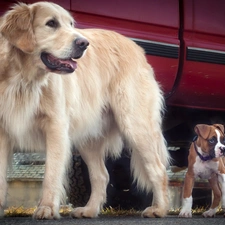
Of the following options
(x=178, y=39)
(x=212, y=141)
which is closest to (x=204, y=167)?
(x=212, y=141)

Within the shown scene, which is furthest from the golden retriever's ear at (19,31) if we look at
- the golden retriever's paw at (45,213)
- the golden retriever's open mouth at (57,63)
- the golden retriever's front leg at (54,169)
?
the golden retriever's paw at (45,213)

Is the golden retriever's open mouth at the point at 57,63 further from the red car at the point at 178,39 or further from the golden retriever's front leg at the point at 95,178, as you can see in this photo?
the golden retriever's front leg at the point at 95,178

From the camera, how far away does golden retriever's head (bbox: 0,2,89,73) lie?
416 cm

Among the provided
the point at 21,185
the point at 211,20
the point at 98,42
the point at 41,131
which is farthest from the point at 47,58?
the point at 21,185

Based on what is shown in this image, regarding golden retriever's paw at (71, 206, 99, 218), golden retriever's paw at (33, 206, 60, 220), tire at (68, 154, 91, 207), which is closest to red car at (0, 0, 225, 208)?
tire at (68, 154, 91, 207)

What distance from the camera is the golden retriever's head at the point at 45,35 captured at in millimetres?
4160

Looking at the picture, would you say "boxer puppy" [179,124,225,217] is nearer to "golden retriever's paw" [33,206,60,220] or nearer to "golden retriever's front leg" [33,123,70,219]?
"golden retriever's front leg" [33,123,70,219]

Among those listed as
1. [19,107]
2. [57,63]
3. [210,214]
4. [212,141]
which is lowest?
[210,214]

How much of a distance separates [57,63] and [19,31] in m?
0.27

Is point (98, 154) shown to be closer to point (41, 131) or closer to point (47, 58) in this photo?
point (41, 131)

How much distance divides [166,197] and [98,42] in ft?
3.55

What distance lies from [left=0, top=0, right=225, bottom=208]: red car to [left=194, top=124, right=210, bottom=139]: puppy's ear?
241mm

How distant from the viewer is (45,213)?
13.6 ft

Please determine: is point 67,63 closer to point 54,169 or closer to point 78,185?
point 54,169
